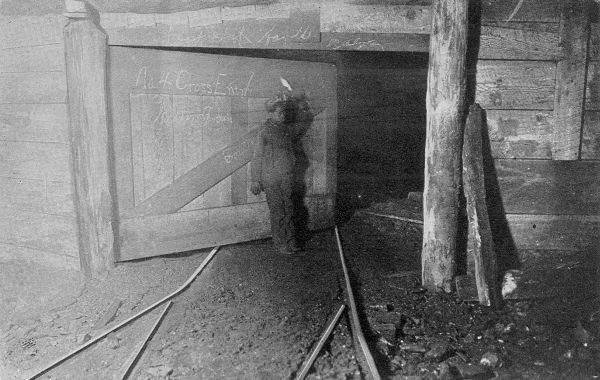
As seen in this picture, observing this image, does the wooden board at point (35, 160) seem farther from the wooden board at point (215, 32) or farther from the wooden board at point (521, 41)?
the wooden board at point (521, 41)

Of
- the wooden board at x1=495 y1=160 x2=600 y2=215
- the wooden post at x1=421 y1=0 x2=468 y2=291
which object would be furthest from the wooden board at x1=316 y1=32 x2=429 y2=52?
the wooden board at x1=495 y1=160 x2=600 y2=215

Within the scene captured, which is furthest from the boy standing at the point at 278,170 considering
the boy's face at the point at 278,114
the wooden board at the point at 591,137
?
the wooden board at the point at 591,137

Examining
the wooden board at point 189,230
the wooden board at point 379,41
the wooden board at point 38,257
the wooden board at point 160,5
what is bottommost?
the wooden board at point 38,257

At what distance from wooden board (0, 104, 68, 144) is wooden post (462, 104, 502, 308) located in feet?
12.9

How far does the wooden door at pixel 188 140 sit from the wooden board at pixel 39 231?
0.66m

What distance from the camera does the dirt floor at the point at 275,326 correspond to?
132 inches

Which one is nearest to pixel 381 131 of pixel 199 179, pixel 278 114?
pixel 278 114

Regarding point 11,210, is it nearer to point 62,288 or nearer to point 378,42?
point 62,288

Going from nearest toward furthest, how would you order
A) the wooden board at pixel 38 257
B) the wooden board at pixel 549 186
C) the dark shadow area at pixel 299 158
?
the wooden board at pixel 549 186, the wooden board at pixel 38 257, the dark shadow area at pixel 299 158

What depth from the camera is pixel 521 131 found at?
13.8 feet

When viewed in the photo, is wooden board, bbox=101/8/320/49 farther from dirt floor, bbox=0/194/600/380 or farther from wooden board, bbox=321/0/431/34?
dirt floor, bbox=0/194/600/380

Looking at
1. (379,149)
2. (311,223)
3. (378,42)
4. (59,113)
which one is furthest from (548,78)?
(379,149)

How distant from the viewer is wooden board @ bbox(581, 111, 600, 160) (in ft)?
13.5

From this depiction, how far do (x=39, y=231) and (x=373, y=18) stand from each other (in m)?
4.25
